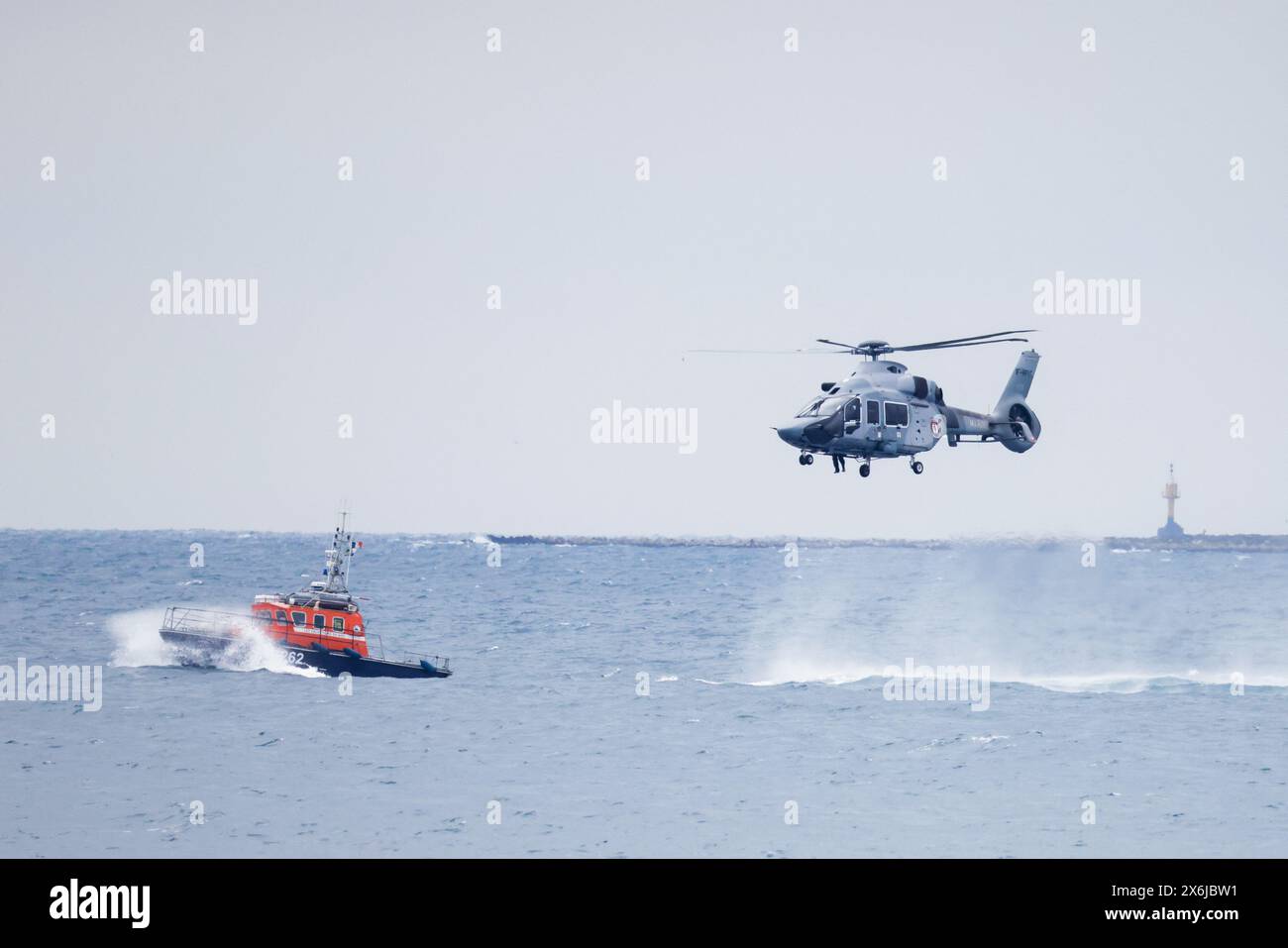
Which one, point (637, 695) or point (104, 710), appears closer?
point (104, 710)

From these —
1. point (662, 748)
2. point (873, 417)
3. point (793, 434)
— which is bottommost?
point (662, 748)

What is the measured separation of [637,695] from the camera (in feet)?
233

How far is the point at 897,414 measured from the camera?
29812 millimetres

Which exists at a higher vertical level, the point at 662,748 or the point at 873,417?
the point at 873,417

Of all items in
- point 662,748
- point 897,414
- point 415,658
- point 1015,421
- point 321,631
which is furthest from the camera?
point 415,658

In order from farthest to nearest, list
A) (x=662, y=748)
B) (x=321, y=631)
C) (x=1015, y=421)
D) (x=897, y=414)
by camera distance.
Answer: (x=321, y=631) < (x=662, y=748) < (x=1015, y=421) < (x=897, y=414)

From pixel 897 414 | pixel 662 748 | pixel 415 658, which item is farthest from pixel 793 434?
pixel 415 658

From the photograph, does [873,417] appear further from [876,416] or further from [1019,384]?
[1019,384]

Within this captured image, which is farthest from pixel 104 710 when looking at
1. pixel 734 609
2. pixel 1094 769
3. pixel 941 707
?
pixel 734 609

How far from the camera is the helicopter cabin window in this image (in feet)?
97.2

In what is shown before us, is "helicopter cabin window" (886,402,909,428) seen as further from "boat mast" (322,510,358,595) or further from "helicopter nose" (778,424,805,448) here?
"boat mast" (322,510,358,595)
